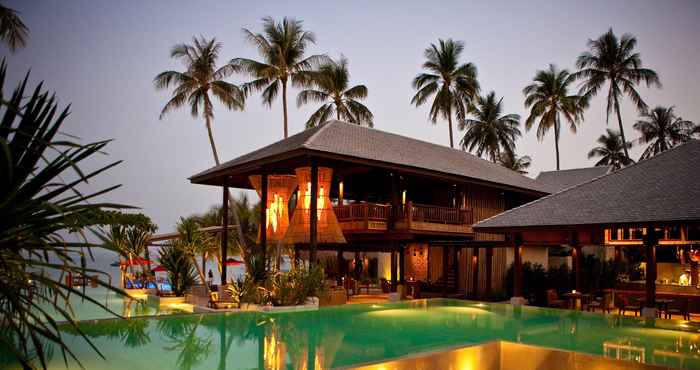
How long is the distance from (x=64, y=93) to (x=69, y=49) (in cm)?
846

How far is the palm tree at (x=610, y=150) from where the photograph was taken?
5412 cm

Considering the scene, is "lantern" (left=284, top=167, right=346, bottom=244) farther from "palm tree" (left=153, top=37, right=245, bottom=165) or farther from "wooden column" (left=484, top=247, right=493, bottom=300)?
"palm tree" (left=153, top=37, right=245, bottom=165)

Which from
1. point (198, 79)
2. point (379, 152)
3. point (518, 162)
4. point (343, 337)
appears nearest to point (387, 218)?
point (379, 152)

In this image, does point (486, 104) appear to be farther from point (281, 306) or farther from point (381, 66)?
point (281, 306)

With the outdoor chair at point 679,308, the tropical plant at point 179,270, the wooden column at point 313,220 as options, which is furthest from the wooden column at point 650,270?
the tropical plant at point 179,270

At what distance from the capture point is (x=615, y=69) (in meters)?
40.8

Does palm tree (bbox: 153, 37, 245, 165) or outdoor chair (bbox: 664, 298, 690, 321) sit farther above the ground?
palm tree (bbox: 153, 37, 245, 165)

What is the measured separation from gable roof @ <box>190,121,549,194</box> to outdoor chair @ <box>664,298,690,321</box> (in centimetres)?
823

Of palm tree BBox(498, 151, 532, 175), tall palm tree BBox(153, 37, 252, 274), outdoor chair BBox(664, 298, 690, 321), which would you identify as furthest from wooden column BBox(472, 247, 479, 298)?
palm tree BBox(498, 151, 532, 175)

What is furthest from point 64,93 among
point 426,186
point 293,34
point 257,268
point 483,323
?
point 483,323

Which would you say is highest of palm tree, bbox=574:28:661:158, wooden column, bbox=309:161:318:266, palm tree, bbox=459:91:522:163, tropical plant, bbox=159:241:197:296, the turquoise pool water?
palm tree, bbox=574:28:661:158

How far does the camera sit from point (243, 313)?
577 inches

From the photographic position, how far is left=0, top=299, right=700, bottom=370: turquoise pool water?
33.4ft

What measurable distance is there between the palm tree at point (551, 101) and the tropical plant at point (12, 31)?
3622 centimetres
